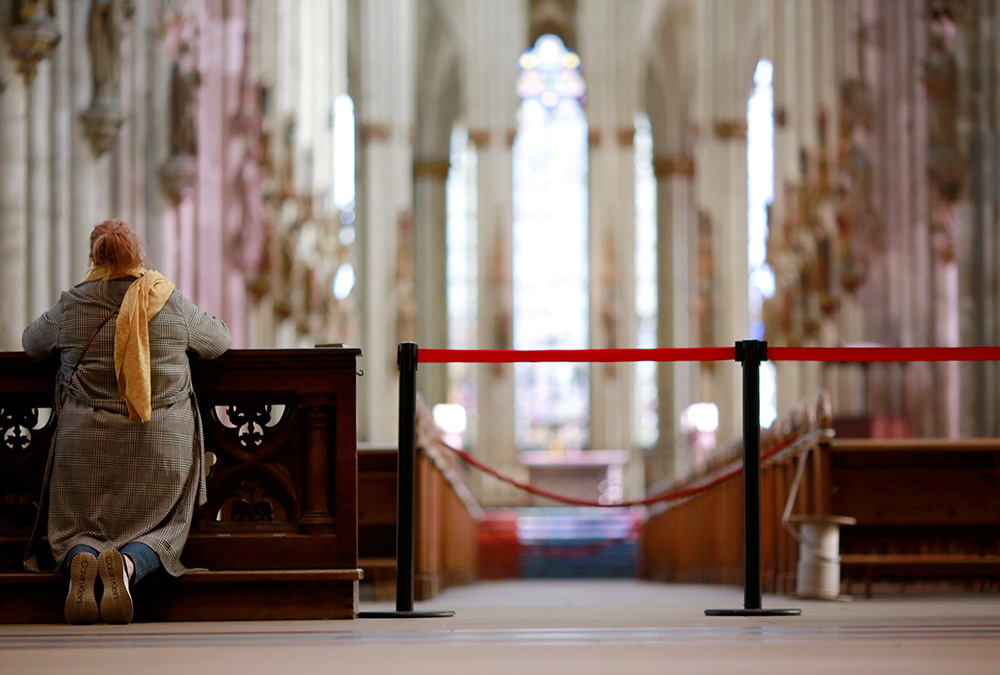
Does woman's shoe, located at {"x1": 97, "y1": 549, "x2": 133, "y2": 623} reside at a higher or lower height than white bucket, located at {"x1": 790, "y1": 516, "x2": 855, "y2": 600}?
higher

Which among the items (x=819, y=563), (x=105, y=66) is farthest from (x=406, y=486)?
(x=105, y=66)

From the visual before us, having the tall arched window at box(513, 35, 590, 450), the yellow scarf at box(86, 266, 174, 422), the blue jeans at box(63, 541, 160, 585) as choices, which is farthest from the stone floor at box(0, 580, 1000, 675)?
the tall arched window at box(513, 35, 590, 450)

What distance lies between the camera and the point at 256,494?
521cm

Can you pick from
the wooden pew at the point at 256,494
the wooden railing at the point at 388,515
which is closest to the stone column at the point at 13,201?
the wooden railing at the point at 388,515

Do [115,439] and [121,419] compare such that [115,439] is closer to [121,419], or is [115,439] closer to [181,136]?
[121,419]

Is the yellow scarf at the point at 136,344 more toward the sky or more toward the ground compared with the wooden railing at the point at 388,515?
more toward the sky

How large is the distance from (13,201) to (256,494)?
534 centimetres

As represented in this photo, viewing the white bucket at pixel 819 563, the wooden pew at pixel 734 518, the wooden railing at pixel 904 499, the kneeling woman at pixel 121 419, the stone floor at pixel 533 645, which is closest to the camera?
the stone floor at pixel 533 645

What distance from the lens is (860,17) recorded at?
56.1 ft

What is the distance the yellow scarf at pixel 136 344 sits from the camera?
4828 millimetres

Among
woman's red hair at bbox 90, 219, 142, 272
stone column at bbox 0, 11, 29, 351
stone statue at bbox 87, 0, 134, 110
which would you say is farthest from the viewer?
stone statue at bbox 87, 0, 134, 110

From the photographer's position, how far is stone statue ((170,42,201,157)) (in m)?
12.3

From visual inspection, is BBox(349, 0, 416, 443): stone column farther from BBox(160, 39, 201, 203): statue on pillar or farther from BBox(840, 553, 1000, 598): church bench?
BBox(840, 553, 1000, 598): church bench

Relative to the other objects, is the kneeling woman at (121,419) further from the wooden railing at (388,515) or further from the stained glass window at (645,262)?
the stained glass window at (645,262)
